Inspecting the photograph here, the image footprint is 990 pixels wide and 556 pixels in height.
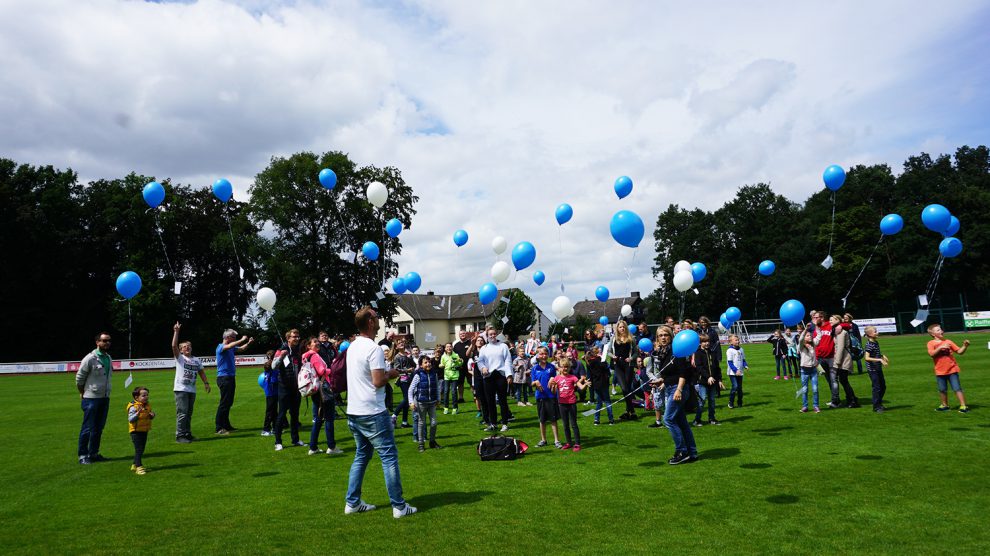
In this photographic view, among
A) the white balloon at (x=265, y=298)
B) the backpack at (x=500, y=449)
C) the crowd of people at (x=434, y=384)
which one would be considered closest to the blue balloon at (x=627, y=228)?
the crowd of people at (x=434, y=384)

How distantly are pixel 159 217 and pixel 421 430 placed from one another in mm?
44956

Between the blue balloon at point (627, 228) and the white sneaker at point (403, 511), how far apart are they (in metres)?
6.50

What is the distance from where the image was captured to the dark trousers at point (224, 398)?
481 inches

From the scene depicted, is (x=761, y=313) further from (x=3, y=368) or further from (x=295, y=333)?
(x=3, y=368)

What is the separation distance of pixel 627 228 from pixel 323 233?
36.3 metres

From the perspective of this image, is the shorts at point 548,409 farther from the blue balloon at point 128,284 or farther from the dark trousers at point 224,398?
the blue balloon at point 128,284

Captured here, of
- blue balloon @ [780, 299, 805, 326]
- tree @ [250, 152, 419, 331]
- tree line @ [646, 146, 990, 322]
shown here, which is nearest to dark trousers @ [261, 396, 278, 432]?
blue balloon @ [780, 299, 805, 326]

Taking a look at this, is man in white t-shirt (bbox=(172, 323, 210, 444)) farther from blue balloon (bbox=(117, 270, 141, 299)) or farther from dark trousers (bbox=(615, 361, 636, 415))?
dark trousers (bbox=(615, 361, 636, 415))

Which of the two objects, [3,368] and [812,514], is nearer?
[812,514]

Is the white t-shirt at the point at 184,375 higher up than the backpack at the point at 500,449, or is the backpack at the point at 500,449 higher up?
the white t-shirt at the point at 184,375

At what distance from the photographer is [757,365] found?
26281 mm

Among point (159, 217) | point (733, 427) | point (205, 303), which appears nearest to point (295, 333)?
point (733, 427)

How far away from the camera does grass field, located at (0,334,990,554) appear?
5.25m

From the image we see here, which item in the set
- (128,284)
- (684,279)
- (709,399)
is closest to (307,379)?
(128,284)
